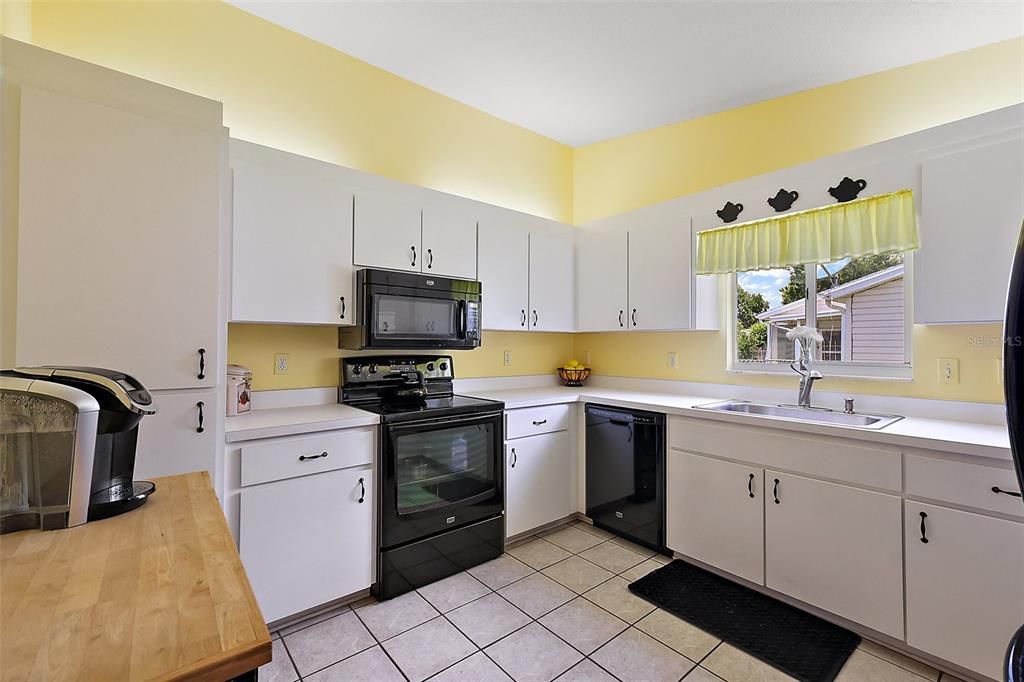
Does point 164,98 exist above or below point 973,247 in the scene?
above

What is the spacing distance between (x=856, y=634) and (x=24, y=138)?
12.0 feet

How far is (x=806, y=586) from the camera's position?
7.08 feet

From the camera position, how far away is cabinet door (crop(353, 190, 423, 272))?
2557 millimetres

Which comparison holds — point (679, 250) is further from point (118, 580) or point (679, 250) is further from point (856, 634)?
point (118, 580)

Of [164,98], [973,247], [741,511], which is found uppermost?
[164,98]

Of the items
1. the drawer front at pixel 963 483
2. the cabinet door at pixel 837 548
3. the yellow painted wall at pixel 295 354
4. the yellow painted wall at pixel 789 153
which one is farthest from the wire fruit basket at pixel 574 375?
the drawer front at pixel 963 483

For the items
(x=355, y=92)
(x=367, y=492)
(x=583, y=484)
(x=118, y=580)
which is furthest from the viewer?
(x=583, y=484)

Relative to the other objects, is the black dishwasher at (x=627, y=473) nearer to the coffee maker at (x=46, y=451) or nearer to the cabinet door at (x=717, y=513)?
the cabinet door at (x=717, y=513)

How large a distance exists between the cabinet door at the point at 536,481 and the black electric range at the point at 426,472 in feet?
0.32

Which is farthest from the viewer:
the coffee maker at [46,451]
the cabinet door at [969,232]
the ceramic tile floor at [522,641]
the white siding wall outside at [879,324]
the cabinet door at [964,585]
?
the white siding wall outside at [879,324]

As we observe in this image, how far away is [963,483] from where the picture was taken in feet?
5.74

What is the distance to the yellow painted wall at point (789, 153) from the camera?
2268 millimetres

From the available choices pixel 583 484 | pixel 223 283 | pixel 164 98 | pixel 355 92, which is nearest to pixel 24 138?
pixel 164 98

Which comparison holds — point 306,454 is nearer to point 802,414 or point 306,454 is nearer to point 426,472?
point 426,472
